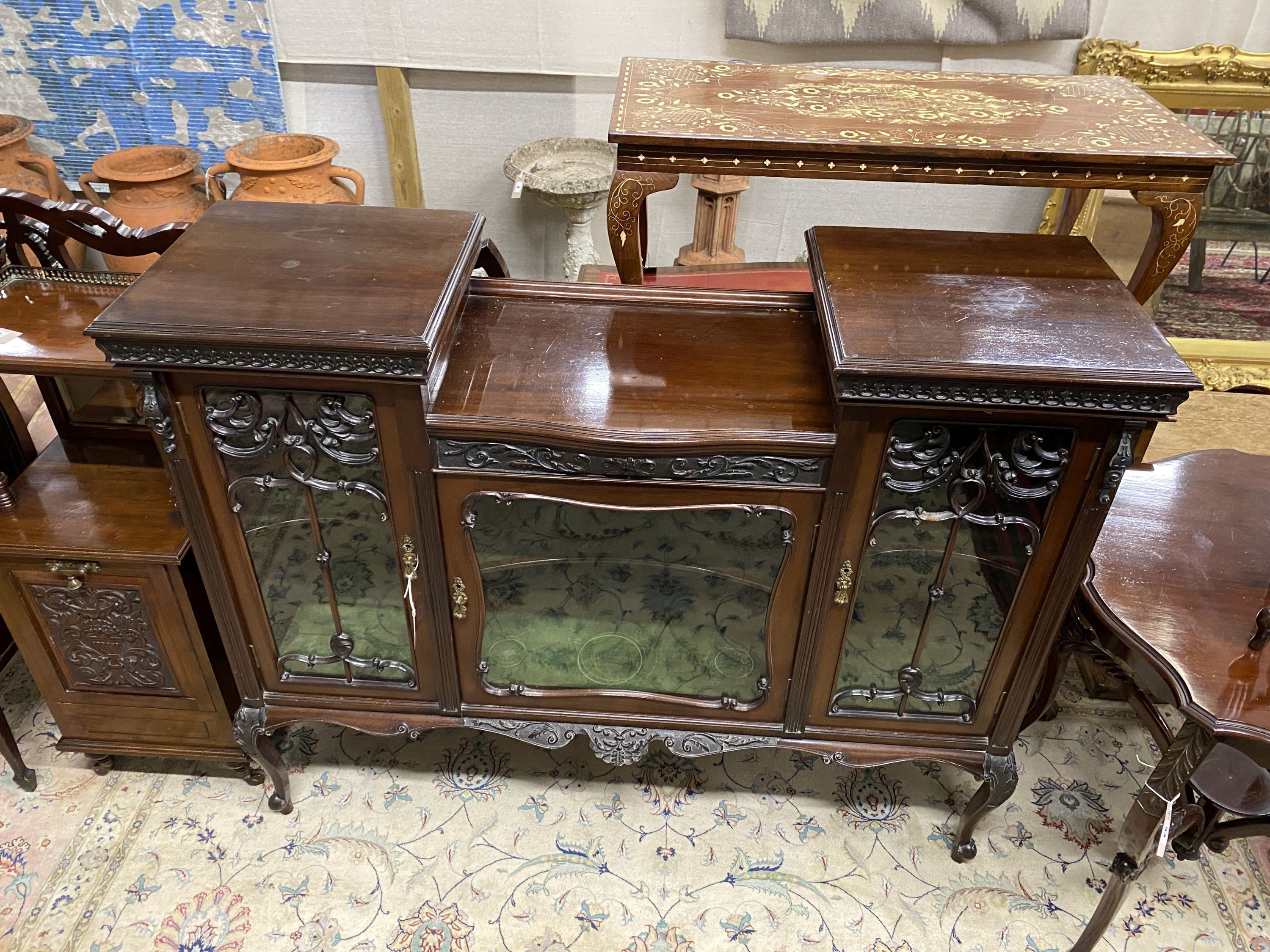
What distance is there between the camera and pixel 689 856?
4.88 ft

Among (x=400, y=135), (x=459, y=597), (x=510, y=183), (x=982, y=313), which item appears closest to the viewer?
(x=982, y=313)

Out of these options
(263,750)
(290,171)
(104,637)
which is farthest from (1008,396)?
(290,171)

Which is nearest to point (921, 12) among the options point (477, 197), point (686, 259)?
point (686, 259)

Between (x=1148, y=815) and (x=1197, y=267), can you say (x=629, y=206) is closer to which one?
(x=1148, y=815)

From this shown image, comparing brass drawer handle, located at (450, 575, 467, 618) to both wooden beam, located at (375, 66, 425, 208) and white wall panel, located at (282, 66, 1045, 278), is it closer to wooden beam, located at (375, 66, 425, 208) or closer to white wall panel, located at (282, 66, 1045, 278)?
wooden beam, located at (375, 66, 425, 208)

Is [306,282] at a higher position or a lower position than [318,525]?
higher

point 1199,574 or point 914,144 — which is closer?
point 1199,574

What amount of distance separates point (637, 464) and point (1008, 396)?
422mm

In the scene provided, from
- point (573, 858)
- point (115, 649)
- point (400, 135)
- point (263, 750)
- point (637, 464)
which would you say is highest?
point (637, 464)

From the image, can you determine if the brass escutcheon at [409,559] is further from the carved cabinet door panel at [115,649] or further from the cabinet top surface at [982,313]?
the cabinet top surface at [982,313]

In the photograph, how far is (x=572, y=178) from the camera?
2324 mm

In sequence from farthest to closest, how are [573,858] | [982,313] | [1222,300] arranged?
[1222,300] → [573,858] → [982,313]

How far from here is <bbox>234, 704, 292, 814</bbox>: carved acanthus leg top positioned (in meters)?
1.37

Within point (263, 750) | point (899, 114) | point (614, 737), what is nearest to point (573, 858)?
point (614, 737)
